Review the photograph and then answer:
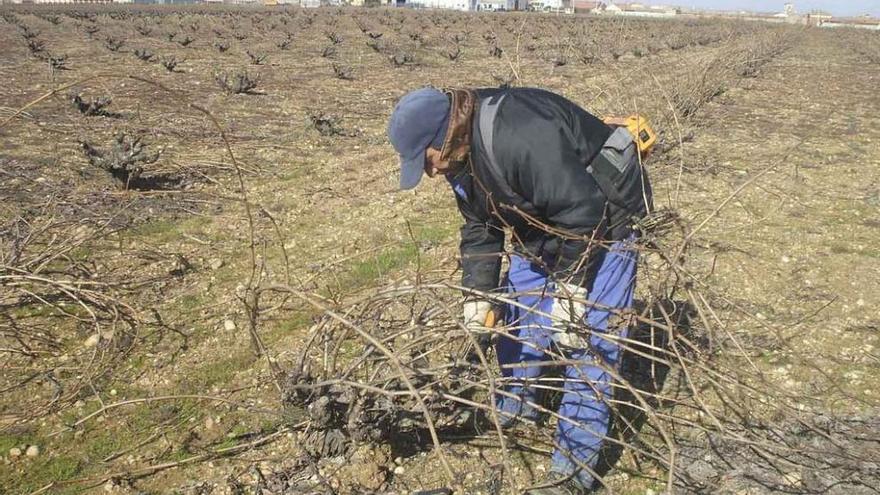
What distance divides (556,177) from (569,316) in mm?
517

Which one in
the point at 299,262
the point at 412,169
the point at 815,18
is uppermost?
the point at 815,18

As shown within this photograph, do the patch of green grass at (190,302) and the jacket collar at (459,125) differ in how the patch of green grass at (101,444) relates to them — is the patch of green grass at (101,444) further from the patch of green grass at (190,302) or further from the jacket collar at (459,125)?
the jacket collar at (459,125)

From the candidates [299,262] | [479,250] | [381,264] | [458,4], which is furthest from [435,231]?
[458,4]

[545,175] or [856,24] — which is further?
[856,24]

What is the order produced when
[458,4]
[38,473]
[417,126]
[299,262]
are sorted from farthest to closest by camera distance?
[458,4], [299,262], [38,473], [417,126]

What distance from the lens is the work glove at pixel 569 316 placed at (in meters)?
2.14

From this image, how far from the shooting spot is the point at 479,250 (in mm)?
2605

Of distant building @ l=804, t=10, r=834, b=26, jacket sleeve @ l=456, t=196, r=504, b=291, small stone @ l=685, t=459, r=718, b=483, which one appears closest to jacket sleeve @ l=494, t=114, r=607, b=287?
jacket sleeve @ l=456, t=196, r=504, b=291

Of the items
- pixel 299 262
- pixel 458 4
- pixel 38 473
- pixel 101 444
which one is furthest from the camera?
pixel 458 4

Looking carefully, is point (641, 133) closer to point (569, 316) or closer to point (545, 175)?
point (545, 175)

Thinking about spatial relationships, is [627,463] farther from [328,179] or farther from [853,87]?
[853,87]

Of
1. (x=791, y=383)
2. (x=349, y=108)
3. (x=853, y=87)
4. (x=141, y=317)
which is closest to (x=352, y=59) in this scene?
(x=349, y=108)

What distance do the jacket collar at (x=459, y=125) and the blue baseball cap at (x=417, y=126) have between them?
0.8 inches

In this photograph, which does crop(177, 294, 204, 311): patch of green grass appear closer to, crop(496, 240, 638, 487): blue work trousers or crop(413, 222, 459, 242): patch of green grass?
crop(413, 222, 459, 242): patch of green grass
